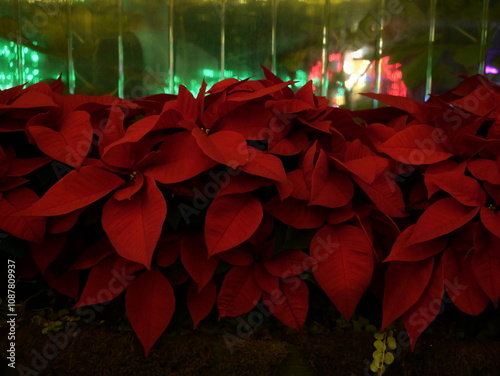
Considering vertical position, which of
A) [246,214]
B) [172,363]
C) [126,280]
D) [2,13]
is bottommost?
[172,363]

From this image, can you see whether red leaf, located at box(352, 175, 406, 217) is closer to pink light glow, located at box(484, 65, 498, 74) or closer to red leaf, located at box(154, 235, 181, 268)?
red leaf, located at box(154, 235, 181, 268)

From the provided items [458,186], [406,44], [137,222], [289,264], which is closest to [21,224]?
[137,222]

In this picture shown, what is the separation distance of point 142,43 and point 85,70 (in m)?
0.20

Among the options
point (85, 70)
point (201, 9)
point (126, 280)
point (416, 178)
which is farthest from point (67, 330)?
point (201, 9)

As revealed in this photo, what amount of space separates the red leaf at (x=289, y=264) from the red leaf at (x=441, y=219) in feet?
0.48

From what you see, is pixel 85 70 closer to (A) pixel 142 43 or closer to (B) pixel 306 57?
(A) pixel 142 43

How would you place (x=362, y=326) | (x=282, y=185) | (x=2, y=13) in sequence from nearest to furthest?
(x=282, y=185) < (x=362, y=326) < (x=2, y=13)

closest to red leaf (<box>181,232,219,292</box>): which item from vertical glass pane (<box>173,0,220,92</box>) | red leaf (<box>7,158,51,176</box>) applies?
red leaf (<box>7,158,51,176</box>)

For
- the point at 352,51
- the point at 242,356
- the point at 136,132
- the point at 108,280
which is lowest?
the point at 242,356

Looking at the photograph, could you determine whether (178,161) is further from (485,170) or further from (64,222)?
(485,170)

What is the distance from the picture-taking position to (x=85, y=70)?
1.42 metres

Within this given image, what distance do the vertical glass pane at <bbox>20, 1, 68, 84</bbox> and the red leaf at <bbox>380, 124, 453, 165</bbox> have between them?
1.10 metres

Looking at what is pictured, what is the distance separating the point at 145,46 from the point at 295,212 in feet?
3.24

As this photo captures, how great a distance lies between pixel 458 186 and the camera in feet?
2.15
